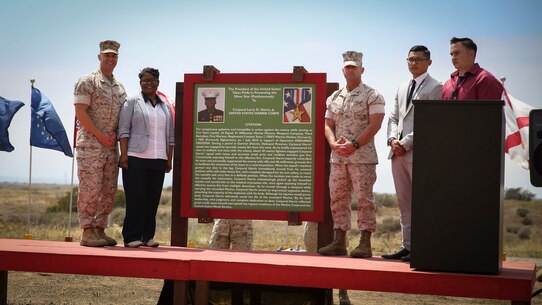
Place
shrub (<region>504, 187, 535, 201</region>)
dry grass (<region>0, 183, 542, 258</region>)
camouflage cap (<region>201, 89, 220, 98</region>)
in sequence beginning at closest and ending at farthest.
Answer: camouflage cap (<region>201, 89, 220, 98</region>), dry grass (<region>0, 183, 542, 258</region>), shrub (<region>504, 187, 535, 201</region>)

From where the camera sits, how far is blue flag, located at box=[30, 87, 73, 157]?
1659 cm

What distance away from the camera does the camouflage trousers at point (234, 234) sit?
9836 millimetres

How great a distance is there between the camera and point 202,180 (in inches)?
327

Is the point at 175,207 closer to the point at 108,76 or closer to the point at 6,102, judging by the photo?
the point at 108,76

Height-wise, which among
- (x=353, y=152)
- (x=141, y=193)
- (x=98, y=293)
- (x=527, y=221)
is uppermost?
(x=353, y=152)

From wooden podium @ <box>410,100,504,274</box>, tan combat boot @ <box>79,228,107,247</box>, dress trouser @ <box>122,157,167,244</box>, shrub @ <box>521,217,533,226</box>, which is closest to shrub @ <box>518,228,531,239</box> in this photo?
shrub @ <box>521,217,533,226</box>

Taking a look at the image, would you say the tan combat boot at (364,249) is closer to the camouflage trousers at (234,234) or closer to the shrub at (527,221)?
the camouflage trousers at (234,234)

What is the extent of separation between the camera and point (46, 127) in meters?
16.6

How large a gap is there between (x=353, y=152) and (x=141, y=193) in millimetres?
2142

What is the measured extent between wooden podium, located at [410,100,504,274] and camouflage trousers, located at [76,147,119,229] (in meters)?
3.25

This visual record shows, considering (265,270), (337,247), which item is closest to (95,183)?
(265,270)

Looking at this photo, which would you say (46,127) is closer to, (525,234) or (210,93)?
(210,93)

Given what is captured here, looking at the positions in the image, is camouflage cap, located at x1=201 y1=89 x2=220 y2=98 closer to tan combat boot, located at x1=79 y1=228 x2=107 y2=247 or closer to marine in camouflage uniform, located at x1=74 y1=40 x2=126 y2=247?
marine in camouflage uniform, located at x1=74 y1=40 x2=126 y2=247

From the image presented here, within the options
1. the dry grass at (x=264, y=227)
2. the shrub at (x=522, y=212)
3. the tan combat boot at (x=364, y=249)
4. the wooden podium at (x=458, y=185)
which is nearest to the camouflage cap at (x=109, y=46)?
the tan combat boot at (x=364, y=249)
